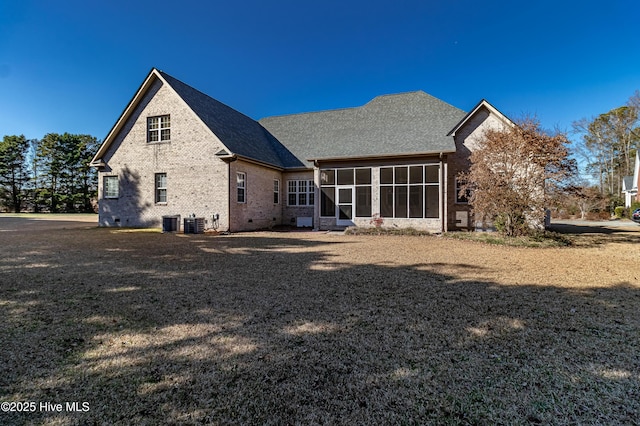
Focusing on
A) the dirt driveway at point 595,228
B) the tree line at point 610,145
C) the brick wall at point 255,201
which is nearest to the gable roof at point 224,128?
the brick wall at point 255,201

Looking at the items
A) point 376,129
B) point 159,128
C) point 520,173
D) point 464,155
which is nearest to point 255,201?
point 159,128

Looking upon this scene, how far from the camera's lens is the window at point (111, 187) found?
1892 cm

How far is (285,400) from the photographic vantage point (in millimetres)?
2436

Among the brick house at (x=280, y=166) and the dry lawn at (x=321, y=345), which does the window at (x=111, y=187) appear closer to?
the brick house at (x=280, y=166)

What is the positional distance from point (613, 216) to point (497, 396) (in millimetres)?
43772

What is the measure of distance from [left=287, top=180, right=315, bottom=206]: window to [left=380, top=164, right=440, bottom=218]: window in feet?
17.6

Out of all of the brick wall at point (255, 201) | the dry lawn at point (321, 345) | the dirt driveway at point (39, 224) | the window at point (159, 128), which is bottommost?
the dry lawn at point (321, 345)

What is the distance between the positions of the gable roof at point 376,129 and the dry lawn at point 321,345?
10644mm

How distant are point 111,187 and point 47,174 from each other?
34.1 metres

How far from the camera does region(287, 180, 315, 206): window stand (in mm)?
20141

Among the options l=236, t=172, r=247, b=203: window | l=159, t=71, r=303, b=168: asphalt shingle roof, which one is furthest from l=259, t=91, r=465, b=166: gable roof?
l=236, t=172, r=247, b=203: window

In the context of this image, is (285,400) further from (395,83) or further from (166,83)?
(395,83)

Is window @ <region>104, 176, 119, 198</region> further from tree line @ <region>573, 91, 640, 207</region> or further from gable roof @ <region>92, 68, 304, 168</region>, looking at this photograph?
tree line @ <region>573, 91, 640, 207</region>

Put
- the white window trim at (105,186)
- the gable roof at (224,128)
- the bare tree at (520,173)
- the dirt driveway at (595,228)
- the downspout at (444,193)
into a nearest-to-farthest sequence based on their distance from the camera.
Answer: the bare tree at (520,173)
the downspout at (444,193)
the gable roof at (224,128)
the dirt driveway at (595,228)
the white window trim at (105,186)
